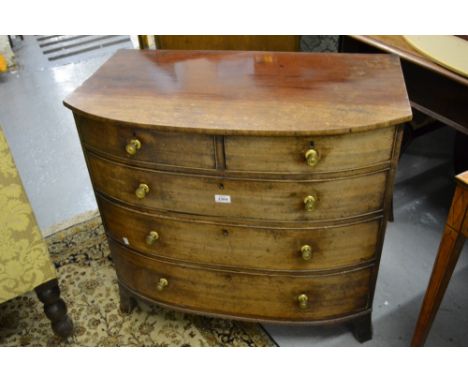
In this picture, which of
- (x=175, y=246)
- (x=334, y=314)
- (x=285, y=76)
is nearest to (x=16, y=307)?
(x=175, y=246)

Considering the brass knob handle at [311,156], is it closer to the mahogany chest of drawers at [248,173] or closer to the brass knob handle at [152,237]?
the mahogany chest of drawers at [248,173]

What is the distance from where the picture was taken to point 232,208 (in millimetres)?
1312

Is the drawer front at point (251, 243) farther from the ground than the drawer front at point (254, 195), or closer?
closer

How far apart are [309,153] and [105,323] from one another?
3.78 feet

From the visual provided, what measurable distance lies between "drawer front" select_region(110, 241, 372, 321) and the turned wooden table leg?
0.20 m

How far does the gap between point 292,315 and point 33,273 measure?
90 cm

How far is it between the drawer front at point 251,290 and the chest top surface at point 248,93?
537 millimetres

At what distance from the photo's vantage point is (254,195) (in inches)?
49.9

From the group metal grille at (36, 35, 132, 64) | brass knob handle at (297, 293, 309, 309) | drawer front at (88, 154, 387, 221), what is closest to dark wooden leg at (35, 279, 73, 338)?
drawer front at (88, 154, 387, 221)

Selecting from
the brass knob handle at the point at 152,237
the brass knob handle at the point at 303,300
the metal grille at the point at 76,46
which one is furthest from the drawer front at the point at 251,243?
the metal grille at the point at 76,46

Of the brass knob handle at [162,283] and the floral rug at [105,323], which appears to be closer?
the brass knob handle at [162,283]

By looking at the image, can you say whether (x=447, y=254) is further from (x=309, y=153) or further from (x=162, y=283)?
(x=162, y=283)

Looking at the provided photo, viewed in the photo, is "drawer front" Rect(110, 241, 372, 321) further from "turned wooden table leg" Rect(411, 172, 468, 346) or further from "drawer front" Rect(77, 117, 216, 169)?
"drawer front" Rect(77, 117, 216, 169)

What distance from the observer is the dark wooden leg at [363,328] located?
1607 millimetres
